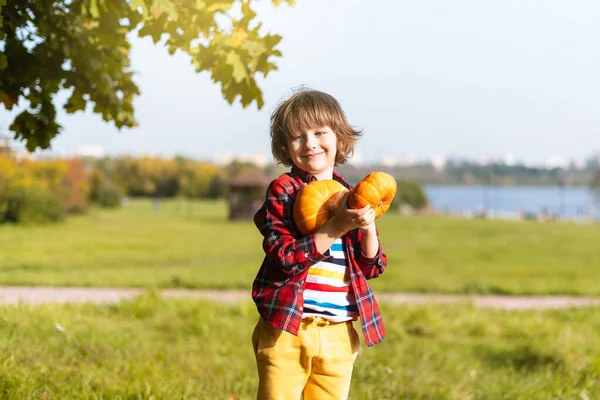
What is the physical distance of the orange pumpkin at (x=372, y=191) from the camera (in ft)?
7.50

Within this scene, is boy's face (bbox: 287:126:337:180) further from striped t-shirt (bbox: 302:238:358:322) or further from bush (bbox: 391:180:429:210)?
bush (bbox: 391:180:429:210)

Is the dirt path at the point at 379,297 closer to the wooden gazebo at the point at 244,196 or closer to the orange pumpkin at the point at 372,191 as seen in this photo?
the orange pumpkin at the point at 372,191

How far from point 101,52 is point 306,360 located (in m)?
2.70

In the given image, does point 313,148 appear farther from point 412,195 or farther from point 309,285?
point 412,195

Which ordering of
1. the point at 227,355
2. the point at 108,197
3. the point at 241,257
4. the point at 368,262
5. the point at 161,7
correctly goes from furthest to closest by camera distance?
the point at 108,197
the point at 241,257
the point at 227,355
the point at 161,7
the point at 368,262

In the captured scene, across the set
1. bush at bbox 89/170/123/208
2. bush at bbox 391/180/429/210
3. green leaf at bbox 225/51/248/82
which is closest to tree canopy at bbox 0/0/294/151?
green leaf at bbox 225/51/248/82

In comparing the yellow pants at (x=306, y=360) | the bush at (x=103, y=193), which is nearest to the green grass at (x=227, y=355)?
the yellow pants at (x=306, y=360)

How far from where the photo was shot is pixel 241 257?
18.6m

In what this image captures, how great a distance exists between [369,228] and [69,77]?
8.66 ft

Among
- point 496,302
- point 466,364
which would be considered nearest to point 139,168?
point 496,302

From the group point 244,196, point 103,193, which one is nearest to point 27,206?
point 244,196

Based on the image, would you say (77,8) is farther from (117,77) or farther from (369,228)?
(369,228)

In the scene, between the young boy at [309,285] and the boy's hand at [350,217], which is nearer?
the boy's hand at [350,217]

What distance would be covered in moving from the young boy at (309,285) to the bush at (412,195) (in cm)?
6241
